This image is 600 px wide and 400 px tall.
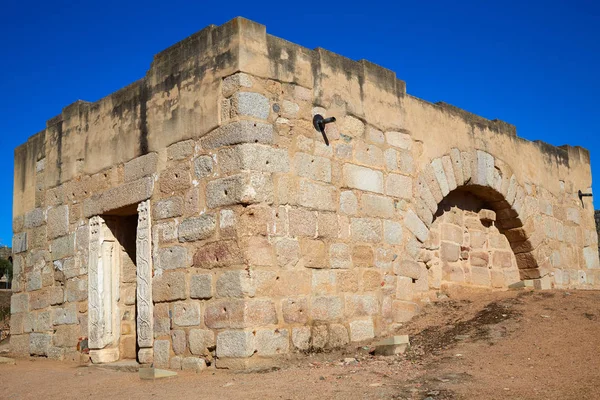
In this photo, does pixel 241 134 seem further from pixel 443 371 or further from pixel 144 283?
pixel 443 371

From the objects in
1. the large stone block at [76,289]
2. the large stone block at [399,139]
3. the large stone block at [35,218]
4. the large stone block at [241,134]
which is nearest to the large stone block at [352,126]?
the large stone block at [399,139]

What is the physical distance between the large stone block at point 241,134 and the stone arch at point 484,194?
2191 mm

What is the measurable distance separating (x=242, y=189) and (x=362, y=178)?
164 centimetres

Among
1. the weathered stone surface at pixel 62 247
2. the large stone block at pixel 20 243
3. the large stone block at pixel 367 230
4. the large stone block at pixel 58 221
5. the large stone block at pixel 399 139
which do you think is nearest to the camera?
the large stone block at pixel 367 230

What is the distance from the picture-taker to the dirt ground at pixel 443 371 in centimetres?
467

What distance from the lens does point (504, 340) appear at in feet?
19.5

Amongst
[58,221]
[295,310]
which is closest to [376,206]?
[295,310]

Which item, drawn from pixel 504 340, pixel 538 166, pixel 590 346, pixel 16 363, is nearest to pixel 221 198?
pixel 504 340

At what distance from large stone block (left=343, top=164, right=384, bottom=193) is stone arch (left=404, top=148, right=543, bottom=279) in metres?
0.59

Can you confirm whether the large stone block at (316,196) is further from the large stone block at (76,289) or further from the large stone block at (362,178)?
the large stone block at (76,289)

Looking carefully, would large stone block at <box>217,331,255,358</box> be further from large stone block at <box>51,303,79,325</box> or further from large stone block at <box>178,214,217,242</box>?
large stone block at <box>51,303,79,325</box>

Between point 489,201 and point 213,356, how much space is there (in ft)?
16.4

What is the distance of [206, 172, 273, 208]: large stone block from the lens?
19.7 feet

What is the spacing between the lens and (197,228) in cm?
636
